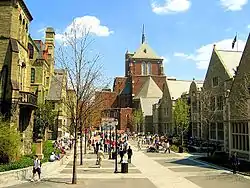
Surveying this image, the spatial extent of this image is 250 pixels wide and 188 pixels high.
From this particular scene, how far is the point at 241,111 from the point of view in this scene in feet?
87.0

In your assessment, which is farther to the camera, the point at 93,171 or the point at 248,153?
the point at 248,153

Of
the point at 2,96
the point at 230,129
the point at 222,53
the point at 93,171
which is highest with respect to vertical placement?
the point at 222,53

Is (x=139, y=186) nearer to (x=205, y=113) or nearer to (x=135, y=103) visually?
(x=205, y=113)

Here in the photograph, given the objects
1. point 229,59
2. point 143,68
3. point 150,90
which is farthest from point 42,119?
point 143,68

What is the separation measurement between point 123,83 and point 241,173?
98635 millimetres

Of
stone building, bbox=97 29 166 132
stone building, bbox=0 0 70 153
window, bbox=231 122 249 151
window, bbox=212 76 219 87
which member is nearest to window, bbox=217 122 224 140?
window, bbox=212 76 219 87

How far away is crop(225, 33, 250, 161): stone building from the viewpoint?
2605 cm

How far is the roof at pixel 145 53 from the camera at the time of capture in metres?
118

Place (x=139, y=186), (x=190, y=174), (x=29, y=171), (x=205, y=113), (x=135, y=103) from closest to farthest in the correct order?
(x=139, y=186) < (x=29, y=171) < (x=190, y=174) < (x=205, y=113) < (x=135, y=103)

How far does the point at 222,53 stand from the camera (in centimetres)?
4238

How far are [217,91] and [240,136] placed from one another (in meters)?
14.3

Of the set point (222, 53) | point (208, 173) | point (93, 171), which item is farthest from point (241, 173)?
point (222, 53)

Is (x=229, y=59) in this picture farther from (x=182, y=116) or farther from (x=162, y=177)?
(x=162, y=177)

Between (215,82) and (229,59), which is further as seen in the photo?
(215,82)
